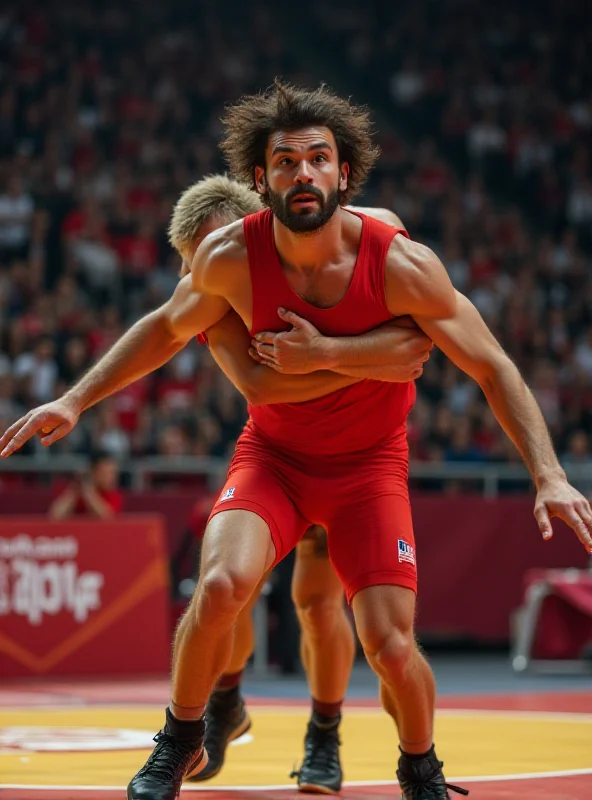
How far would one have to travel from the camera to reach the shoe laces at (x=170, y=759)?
13.1 feet

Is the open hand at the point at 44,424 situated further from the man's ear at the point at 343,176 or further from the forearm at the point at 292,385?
the man's ear at the point at 343,176

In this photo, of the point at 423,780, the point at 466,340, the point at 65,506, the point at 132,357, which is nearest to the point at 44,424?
the point at 132,357

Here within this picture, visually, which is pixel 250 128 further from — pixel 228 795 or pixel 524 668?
pixel 524 668

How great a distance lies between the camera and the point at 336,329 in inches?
167

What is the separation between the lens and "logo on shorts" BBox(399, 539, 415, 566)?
13.6 ft

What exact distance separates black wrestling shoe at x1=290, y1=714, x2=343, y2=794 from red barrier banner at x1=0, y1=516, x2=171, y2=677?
527 centimetres

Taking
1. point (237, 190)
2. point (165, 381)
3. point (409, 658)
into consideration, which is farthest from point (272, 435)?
point (165, 381)

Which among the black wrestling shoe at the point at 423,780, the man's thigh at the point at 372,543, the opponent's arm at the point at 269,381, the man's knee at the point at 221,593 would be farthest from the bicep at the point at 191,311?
the black wrestling shoe at the point at 423,780

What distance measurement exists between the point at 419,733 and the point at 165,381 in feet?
30.3

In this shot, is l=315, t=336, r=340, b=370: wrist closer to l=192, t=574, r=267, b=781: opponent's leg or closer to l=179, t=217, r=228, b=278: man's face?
l=179, t=217, r=228, b=278: man's face

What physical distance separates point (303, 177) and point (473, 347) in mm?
721

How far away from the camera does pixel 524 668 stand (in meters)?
10.8

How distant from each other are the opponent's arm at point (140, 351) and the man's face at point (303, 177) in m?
0.33

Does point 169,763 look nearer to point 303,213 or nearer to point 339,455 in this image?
point 339,455
